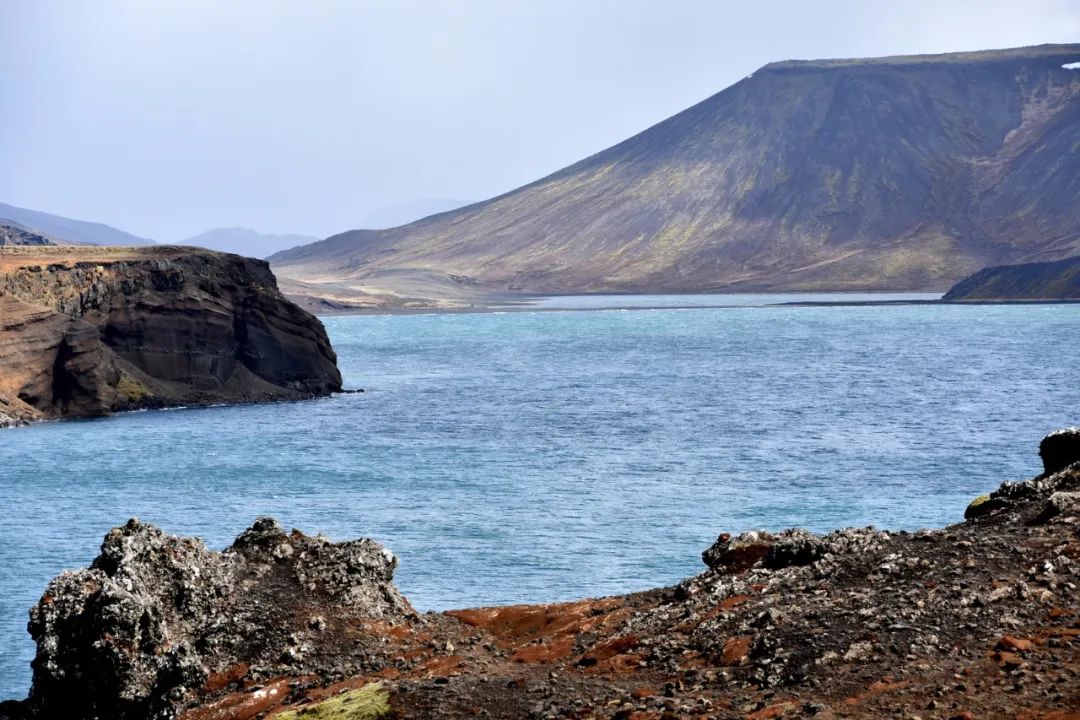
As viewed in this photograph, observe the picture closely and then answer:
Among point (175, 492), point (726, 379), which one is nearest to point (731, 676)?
point (175, 492)

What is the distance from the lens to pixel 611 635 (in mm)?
14531

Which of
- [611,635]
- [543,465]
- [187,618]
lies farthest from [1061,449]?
[543,465]

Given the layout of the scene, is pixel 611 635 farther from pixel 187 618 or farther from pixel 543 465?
pixel 543 465

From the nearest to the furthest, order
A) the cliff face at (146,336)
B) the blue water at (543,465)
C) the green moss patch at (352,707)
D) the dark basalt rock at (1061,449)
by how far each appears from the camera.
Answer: the green moss patch at (352,707) → the dark basalt rock at (1061,449) → the blue water at (543,465) → the cliff face at (146,336)

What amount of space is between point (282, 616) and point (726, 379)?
279ft

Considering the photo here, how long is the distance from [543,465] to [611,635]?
135ft

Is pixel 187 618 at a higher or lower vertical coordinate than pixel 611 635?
higher

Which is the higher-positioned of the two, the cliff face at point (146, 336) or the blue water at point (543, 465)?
the cliff face at point (146, 336)

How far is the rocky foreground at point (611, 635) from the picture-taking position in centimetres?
1198

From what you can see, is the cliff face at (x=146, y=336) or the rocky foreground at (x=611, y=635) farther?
the cliff face at (x=146, y=336)

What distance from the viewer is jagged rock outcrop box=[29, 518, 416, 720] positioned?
14953 millimetres

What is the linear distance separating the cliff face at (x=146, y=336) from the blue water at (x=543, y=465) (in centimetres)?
332

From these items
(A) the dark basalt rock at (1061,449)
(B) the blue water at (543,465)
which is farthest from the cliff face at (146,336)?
(A) the dark basalt rock at (1061,449)

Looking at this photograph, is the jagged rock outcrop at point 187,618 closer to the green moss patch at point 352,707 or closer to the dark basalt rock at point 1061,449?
the green moss patch at point 352,707
